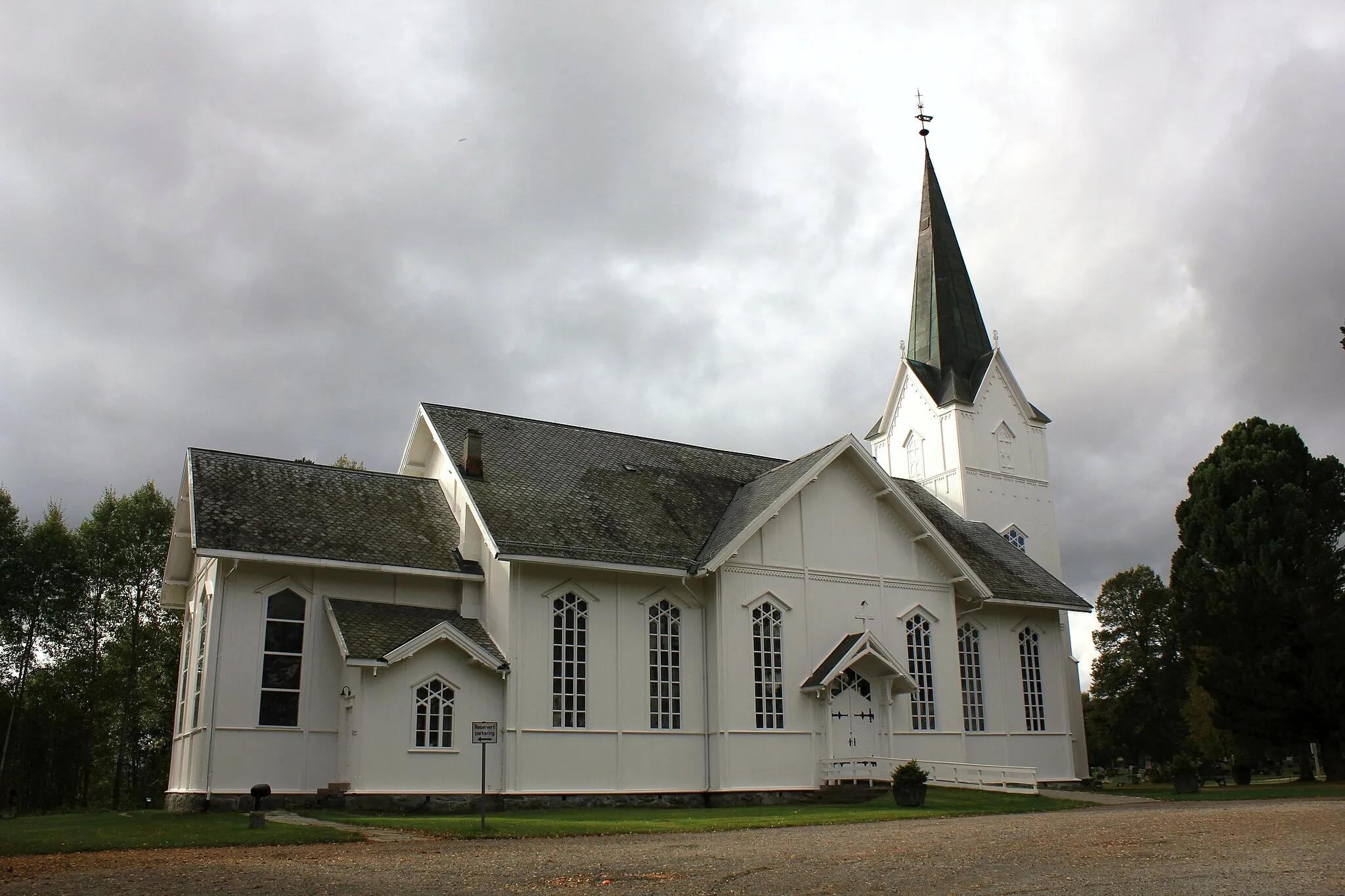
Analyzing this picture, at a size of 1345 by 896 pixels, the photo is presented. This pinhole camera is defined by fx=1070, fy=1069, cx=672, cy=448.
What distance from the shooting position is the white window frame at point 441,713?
22.1 metres

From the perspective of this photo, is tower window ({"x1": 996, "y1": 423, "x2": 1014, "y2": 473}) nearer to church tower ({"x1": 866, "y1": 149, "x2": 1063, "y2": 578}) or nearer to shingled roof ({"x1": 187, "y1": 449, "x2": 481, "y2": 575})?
church tower ({"x1": 866, "y1": 149, "x2": 1063, "y2": 578})

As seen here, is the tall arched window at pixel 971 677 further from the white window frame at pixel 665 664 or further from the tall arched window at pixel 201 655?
the tall arched window at pixel 201 655

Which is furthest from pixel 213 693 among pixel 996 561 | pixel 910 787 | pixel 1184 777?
pixel 1184 777

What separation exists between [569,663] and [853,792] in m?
7.37

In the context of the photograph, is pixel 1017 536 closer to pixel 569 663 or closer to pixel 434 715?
pixel 569 663

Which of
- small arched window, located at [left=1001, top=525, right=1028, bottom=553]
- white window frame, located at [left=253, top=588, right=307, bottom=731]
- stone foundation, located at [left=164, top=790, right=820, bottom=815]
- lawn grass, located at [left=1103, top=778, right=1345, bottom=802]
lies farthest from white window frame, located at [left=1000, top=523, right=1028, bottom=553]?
white window frame, located at [left=253, top=588, right=307, bottom=731]

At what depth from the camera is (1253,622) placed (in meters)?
33.7

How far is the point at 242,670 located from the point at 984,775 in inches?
720

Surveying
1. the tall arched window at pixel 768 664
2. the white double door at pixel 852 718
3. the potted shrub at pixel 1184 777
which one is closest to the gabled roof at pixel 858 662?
the white double door at pixel 852 718

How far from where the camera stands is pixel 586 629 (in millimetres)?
24359

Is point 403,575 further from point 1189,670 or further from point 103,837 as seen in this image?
point 1189,670

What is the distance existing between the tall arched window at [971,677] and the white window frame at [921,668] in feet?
4.11

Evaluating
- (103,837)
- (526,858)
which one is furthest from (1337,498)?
(103,837)

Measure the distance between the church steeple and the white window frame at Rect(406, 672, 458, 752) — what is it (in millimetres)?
24746
